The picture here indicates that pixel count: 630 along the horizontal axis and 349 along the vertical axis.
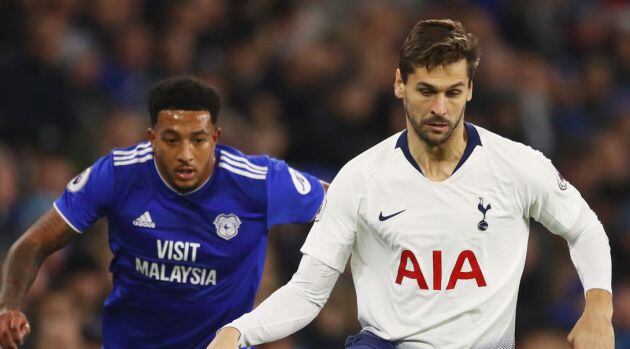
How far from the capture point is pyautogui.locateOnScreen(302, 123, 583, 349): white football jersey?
4.64 meters

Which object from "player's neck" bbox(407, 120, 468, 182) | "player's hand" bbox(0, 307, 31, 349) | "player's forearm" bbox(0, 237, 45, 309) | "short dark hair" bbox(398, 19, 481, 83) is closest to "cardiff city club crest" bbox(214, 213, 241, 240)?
"player's forearm" bbox(0, 237, 45, 309)

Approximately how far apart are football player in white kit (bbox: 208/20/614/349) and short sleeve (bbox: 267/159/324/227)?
102cm

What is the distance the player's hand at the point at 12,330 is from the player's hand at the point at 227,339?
1122 millimetres

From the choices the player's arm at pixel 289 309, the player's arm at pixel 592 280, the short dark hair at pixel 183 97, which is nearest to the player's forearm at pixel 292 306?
the player's arm at pixel 289 309

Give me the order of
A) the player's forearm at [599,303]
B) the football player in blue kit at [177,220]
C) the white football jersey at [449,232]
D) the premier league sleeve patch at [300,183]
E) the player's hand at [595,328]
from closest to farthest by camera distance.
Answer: the player's hand at [595,328], the player's forearm at [599,303], the white football jersey at [449,232], the football player in blue kit at [177,220], the premier league sleeve patch at [300,183]

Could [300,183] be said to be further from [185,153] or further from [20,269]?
[20,269]

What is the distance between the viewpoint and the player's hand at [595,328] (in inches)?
166

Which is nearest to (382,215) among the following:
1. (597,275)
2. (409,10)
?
(597,275)

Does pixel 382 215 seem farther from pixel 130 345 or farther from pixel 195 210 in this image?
pixel 130 345

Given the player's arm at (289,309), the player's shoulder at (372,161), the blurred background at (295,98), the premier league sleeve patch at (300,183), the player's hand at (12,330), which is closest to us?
the player's arm at (289,309)

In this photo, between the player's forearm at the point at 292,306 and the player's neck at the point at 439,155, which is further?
the player's neck at the point at 439,155

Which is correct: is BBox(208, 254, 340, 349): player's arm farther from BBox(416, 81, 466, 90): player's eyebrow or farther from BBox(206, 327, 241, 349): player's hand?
BBox(416, 81, 466, 90): player's eyebrow

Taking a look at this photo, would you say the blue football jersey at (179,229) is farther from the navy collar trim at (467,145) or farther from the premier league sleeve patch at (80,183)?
the navy collar trim at (467,145)

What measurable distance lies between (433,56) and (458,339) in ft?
3.41
